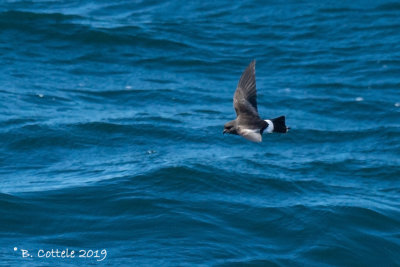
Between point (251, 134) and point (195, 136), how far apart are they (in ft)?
25.5

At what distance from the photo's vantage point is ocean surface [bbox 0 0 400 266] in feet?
44.9

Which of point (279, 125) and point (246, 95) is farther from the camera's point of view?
point (246, 95)

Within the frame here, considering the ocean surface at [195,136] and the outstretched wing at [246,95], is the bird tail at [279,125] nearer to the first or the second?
the outstretched wing at [246,95]

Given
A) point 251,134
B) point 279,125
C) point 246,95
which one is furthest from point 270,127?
point 246,95

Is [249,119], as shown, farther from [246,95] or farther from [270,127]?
[246,95]

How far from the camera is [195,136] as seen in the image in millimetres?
17859

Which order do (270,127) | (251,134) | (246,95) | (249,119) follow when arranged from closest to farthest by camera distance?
(251,134) < (270,127) < (249,119) < (246,95)

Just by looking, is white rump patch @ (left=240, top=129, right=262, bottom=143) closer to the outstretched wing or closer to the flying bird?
the flying bird

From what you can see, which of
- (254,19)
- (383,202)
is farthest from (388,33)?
(383,202)

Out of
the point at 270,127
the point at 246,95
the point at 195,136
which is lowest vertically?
the point at 195,136

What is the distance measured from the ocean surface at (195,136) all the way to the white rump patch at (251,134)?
3.09 m

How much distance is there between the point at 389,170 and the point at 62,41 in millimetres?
10073

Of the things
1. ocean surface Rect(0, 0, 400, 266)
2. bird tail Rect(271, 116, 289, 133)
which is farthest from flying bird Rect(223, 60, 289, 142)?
ocean surface Rect(0, 0, 400, 266)

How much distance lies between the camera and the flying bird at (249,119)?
34.7ft
